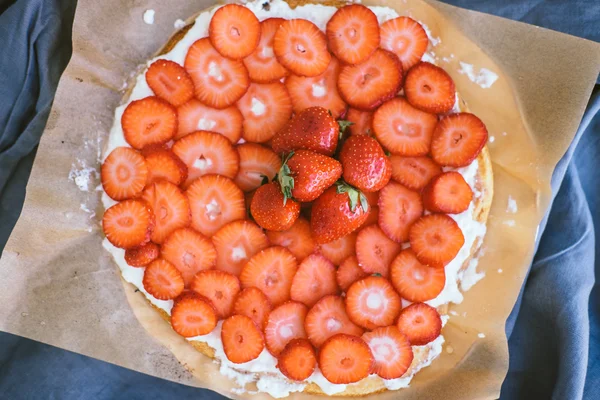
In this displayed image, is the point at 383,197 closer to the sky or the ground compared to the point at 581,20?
closer to the ground

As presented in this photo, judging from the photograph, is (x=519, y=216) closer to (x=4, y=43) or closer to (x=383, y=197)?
(x=383, y=197)

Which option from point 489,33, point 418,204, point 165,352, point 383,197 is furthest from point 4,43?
point 489,33

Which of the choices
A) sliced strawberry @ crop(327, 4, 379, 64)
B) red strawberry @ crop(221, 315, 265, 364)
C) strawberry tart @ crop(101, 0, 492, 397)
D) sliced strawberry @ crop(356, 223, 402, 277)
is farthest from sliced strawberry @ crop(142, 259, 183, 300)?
sliced strawberry @ crop(327, 4, 379, 64)

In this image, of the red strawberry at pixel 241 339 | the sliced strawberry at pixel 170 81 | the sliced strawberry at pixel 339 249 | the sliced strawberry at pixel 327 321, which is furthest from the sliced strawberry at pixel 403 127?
the red strawberry at pixel 241 339

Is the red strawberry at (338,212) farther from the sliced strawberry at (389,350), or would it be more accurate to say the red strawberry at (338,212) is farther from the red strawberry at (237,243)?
the sliced strawberry at (389,350)

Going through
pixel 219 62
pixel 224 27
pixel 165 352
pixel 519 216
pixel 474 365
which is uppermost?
pixel 224 27

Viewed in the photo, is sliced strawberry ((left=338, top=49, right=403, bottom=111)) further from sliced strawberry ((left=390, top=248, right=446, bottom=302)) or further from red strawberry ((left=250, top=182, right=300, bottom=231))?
sliced strawberry ((left=390, top=248, right=446, bottom=302))
